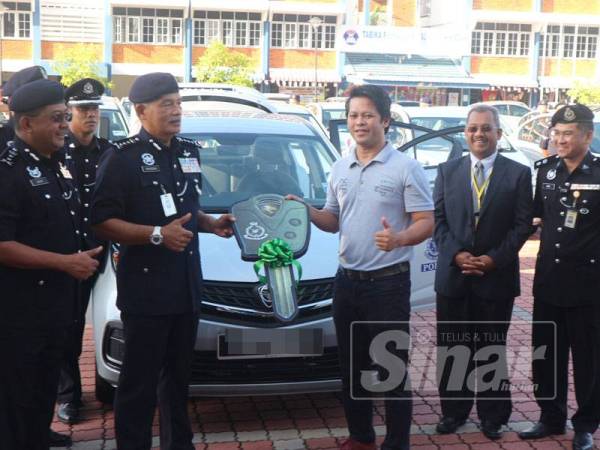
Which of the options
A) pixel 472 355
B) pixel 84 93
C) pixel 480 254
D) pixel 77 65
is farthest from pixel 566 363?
pixel 77 65

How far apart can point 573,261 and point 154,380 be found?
226 centimetres

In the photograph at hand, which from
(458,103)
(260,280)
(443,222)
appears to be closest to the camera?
(260,280)

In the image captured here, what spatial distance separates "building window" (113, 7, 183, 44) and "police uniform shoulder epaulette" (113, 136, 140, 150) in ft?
145

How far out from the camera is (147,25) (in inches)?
1829

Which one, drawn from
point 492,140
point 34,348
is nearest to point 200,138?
point 492,140

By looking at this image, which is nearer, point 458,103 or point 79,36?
point 79,36

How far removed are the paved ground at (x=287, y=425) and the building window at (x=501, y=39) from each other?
155 feet

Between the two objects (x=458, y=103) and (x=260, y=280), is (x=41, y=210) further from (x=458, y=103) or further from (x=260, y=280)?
(x=458, y=103)

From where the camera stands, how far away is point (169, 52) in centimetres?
4681

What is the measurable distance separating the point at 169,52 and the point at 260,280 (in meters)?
44.0

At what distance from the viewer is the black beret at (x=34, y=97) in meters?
3.53

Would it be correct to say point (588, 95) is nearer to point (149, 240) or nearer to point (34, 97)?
point (149, 240)

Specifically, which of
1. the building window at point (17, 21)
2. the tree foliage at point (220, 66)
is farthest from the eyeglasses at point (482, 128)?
the building window at point (17, 21)

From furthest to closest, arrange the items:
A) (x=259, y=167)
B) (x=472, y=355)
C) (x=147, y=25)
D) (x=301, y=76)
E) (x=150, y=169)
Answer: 1. (x=301, y=76)
2. (x=147, y=25)
3. (x=259, y=167)
4. (x=472, y=355)
5. (x=150, y=169)
